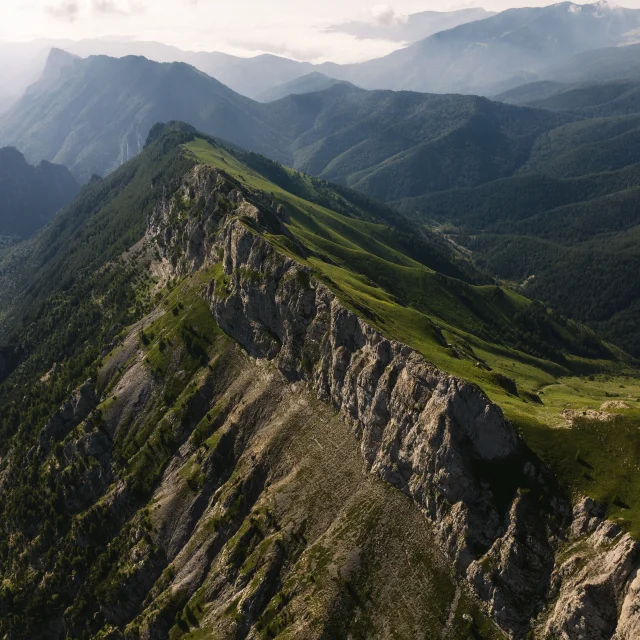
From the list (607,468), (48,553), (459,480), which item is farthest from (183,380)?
(607,468)

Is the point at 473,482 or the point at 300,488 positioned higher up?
the point at 473,482

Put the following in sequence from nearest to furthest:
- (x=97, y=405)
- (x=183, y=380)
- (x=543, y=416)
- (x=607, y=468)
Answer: (x=607, y=468) < (x=543, y=416) < (x=183, y=380) < (x=97, y=405)

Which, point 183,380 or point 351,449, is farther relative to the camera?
point 183,380

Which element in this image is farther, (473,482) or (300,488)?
Result: (300,488)

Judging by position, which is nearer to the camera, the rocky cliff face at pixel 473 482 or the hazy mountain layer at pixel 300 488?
the rocky cliff face at pixel 473 482

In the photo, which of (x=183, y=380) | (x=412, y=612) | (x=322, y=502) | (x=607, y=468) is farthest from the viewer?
(x=183, y=380)

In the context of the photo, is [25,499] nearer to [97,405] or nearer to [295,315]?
[97,405]

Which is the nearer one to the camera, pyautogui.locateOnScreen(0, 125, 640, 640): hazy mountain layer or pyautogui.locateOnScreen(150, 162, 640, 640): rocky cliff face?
pyautogui.locateOnScreen(150, 162, 640, 640): rocky cliff face


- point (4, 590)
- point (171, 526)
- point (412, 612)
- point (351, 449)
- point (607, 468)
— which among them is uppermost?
point (607, 468)
